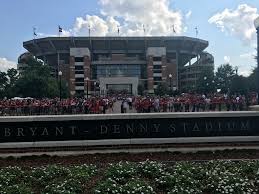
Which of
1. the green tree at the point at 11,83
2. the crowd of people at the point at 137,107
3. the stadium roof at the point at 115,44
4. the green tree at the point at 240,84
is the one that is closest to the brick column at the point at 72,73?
the stadium roof at the point at 115,44

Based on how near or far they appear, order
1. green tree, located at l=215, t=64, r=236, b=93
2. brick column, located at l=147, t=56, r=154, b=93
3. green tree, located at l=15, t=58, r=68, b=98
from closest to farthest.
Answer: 1. green tree, located at l=15, t=58, r=68, b=98
2. green tree, located at l=215, t=64, r=236, b=93
3. brick column, located at l=147, t=56, r=154, b=93

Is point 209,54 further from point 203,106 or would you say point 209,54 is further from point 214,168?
point 214,168

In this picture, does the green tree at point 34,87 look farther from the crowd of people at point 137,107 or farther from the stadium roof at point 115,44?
the stadium roof at point 115,44

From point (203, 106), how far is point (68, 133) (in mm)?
25901

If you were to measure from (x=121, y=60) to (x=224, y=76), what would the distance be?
6245cm

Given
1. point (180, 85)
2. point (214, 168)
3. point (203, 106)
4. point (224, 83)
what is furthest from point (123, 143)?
point (180, 85)

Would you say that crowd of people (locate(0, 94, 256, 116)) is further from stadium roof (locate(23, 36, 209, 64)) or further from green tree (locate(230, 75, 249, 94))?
stadium roof (locate(23, 36, 209, 64))

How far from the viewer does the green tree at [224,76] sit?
328ft

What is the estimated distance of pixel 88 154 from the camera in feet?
39.4

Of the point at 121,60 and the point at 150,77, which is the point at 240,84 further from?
the point at 121,60

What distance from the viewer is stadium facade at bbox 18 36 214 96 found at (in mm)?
158500

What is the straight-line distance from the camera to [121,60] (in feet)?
532

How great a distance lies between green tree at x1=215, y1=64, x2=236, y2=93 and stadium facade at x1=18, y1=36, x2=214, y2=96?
46761 mm

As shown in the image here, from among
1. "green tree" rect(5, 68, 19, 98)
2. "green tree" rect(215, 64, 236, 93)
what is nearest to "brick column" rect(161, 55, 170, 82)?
"green tree" rect(215, 64, 236, 93)
